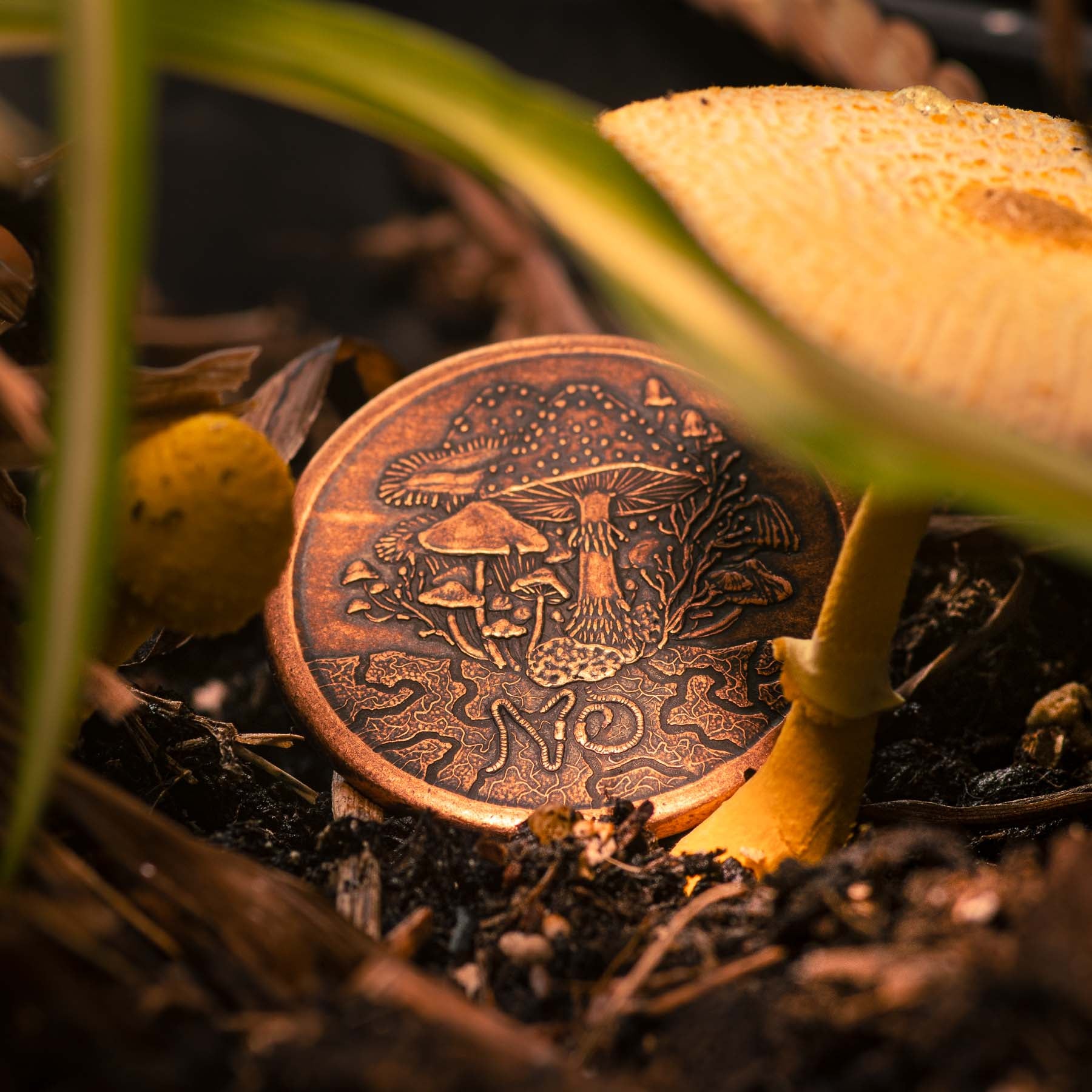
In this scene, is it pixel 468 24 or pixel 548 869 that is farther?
pixel 468 24

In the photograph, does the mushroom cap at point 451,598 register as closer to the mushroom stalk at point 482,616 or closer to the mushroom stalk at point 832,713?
the mushroom stalk at point 482,616

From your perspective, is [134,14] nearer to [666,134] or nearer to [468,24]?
[666,134]

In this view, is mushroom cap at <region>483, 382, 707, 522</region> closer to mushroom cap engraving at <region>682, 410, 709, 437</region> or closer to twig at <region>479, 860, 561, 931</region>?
mushroom cap engraving at <region>682, 410, 709, 437</region>

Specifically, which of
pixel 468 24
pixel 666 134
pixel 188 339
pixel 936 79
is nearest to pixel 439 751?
pixel 666 134

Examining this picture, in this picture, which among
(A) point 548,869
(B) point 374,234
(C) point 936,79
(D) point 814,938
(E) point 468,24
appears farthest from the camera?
(E) point 468,24

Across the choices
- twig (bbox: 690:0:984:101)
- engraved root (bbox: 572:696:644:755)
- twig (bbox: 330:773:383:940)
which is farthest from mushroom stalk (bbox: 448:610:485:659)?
twig (bbox: 690:0:984:101)

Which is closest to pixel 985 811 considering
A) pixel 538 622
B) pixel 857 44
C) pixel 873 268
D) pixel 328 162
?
pixel 538 622
